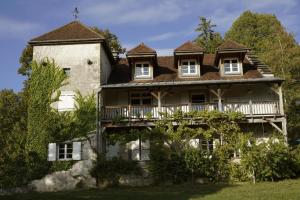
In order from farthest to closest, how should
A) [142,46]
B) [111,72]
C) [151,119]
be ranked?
[111,72], [142,46], [151,119]

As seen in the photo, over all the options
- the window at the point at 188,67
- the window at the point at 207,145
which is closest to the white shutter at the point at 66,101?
the window at the point at 188,67

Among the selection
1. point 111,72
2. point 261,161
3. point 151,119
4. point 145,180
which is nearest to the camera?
point 261,161

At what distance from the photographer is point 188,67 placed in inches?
1038

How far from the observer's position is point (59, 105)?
2381cm

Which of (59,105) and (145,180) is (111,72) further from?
(145,180)

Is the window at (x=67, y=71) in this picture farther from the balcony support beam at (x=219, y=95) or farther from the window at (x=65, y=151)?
the balcony support beam at (x=219, y=95)

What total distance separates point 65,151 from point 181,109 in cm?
742

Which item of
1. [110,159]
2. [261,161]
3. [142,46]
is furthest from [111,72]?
[261,161]

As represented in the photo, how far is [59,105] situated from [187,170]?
8.60 meters

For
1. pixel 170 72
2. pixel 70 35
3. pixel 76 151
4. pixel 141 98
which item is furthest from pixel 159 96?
pixel 70 35

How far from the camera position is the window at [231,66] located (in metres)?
25.8

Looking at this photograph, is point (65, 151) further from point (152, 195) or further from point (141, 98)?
point (152, 195)

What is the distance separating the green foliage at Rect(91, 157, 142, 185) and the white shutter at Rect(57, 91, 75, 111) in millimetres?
3956

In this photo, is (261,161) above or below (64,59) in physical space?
below
